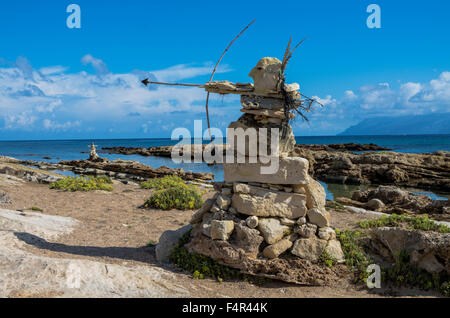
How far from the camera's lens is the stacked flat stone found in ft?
21.4

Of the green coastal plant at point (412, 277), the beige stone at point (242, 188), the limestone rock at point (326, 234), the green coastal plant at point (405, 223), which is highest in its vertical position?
the beige stone at point (242, 188)

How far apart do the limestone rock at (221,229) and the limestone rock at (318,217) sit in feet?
5.61

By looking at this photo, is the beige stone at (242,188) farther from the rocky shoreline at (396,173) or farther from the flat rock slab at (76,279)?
the rocky shoreline at (396,173)

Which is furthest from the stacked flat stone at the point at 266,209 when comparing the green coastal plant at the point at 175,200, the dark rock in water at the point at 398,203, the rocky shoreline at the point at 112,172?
the rocky shoreline at the point at 112,172

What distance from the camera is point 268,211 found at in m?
6.79

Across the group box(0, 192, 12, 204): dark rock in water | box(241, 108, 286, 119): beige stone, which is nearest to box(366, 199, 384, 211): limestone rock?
box(241, 108, 286, 119): beige stone

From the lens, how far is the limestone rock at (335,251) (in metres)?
6.62

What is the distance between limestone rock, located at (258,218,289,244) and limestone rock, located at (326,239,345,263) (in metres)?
0.93

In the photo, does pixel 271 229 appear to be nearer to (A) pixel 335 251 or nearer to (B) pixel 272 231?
(B) pixel 272 231

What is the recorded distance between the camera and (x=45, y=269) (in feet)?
17.1

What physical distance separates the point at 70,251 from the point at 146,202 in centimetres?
565

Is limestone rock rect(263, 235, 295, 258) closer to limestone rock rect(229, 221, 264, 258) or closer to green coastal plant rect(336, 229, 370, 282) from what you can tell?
limestone rock rect(229, 221, 264, 258)
